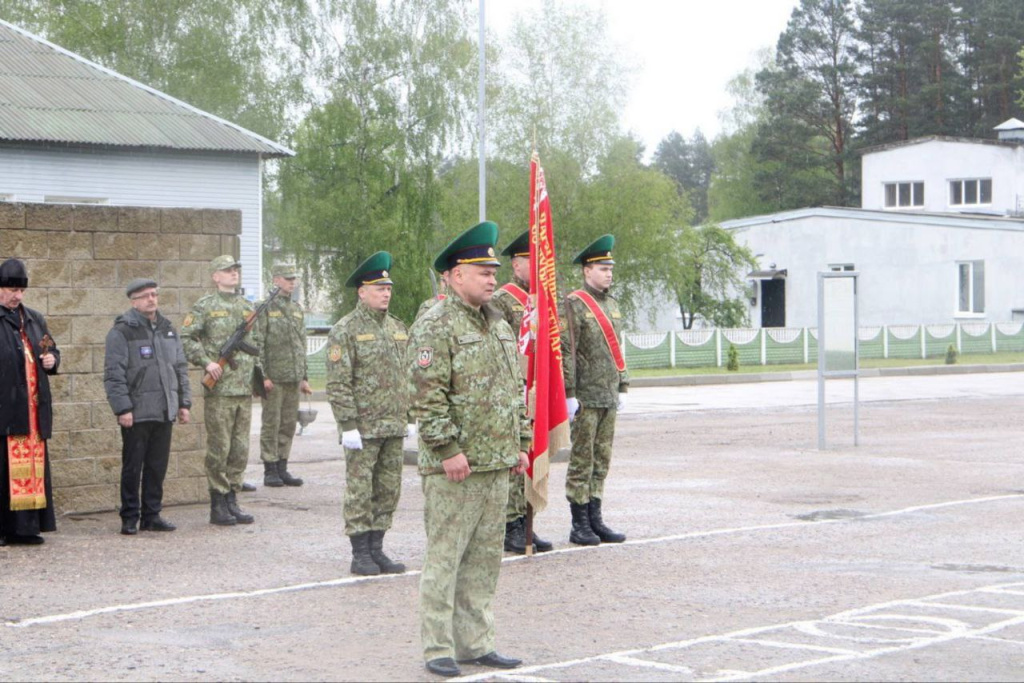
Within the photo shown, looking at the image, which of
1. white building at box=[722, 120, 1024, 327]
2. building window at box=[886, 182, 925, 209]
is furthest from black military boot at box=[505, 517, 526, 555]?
building window at box=[886, 182, 925, 209]

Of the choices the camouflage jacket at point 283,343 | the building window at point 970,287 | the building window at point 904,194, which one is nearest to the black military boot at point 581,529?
the camouflage jacket at point 283,343

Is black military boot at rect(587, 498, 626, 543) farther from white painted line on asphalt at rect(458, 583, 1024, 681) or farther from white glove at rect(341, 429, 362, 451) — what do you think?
white painted line on asphalt at rect(458, 583, 1024, 681)

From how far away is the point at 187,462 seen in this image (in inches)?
535

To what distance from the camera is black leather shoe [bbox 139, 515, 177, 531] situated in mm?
11961

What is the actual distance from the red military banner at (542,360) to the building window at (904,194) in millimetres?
54829

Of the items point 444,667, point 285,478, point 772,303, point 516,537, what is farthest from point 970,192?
point 444,667

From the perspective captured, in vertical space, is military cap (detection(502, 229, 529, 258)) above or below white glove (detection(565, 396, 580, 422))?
above

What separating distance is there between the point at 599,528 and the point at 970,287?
135ft

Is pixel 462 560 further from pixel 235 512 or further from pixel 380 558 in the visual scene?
pixel 235 512

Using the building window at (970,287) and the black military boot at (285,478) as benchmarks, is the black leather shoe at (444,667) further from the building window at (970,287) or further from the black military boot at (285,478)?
the building window at (970,287)

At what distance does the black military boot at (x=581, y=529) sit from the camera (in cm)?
1088

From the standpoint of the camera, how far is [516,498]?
10.5 metres

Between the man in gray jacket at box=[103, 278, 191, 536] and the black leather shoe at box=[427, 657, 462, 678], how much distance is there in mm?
5515

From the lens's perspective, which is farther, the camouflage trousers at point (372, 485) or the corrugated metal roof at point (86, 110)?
the corrugated metal roof at point (86, 110)
